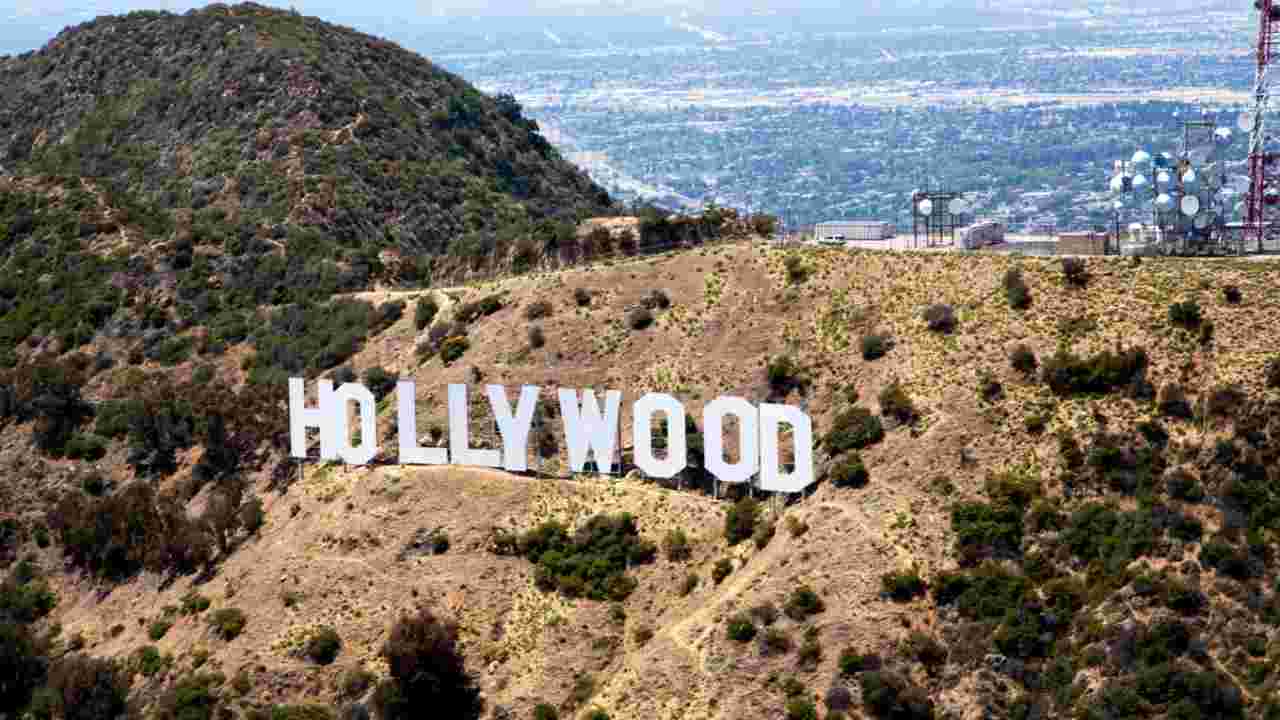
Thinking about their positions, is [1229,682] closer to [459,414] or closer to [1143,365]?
[1143,365]

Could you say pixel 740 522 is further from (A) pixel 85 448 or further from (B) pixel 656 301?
(A) pixel 85 448

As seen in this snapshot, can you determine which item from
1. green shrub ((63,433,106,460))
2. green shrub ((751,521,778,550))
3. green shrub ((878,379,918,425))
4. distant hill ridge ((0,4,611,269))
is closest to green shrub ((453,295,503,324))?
distant hill ridge ((0,4,611,269))

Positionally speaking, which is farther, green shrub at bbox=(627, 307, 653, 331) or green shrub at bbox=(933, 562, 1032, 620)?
green shrub at bbox=(627, 307, 653, 331)

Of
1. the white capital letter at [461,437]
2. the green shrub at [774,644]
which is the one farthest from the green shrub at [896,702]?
the white capital letter at [461,437]

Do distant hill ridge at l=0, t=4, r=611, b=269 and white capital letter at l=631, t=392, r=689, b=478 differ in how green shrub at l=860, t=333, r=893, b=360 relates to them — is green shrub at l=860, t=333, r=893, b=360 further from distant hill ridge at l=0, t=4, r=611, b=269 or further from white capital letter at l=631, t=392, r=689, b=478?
distant hill ridge at l=0, t=4, r=611, b=269

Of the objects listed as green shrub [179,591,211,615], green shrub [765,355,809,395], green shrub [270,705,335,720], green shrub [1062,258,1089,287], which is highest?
green shrub [1062,258,1089,287]

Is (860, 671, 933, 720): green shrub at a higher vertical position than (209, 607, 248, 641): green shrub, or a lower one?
higher

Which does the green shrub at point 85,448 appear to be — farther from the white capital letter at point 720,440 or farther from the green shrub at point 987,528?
the green shrub at point 987,528

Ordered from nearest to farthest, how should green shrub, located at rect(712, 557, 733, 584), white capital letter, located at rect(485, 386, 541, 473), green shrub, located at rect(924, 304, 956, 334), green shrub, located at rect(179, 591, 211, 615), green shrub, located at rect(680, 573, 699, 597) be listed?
green shrub, located at rect(712, 557, 733, 584), green shrub, located at rect(680, 573, 699, 597), white capital letter, located at rect(485, 386, 541, 473), green shrub, located at rect(924, 304, 956, 334), green shrub, located at rect(179, 591, 211, 615)
